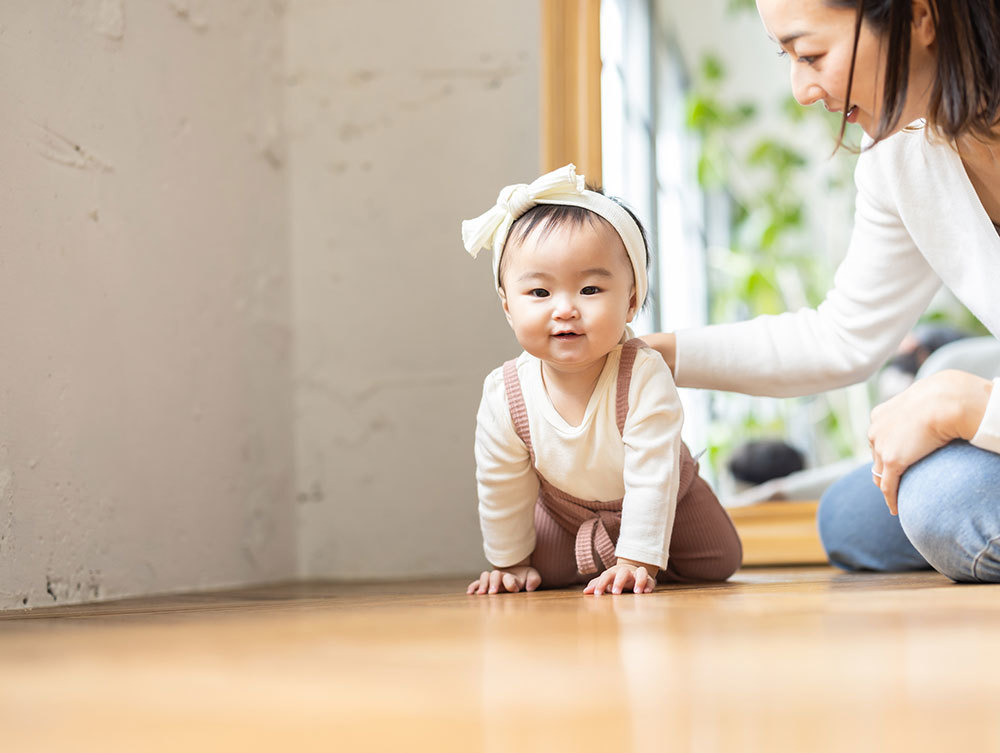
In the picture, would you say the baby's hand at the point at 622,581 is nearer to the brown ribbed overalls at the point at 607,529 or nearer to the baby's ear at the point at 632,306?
the brown ribbed overalls at the point at 607,529

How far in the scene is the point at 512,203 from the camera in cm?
136

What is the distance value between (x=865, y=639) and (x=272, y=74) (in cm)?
171

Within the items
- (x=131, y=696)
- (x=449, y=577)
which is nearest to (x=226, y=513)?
(x=449, y=577)

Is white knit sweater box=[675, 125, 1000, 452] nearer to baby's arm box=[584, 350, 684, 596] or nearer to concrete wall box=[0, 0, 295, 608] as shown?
baby's arm box=[584, 350, 684, 596]

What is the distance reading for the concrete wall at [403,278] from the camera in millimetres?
2061

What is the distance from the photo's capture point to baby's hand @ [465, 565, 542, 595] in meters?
1.36

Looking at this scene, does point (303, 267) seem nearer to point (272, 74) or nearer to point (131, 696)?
point (272, 74)

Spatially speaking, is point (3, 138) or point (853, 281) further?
point (853, 281)

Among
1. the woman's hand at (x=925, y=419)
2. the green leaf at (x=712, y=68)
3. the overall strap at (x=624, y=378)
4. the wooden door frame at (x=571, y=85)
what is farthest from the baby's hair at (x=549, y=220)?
the green leaf at (x=712, y=68)

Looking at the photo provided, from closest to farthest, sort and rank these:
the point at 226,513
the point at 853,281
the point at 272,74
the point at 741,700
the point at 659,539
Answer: the point at 741,700, the point at 659,539, the point at 853,281, the point at 226,513, the point at 272,74

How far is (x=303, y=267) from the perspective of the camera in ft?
6.88

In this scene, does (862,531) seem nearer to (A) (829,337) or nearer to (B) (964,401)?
Answer: (A) (829,337)

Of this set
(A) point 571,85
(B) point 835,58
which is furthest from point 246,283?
(B) point 835,58

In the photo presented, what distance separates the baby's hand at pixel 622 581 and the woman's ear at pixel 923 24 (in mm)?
657
